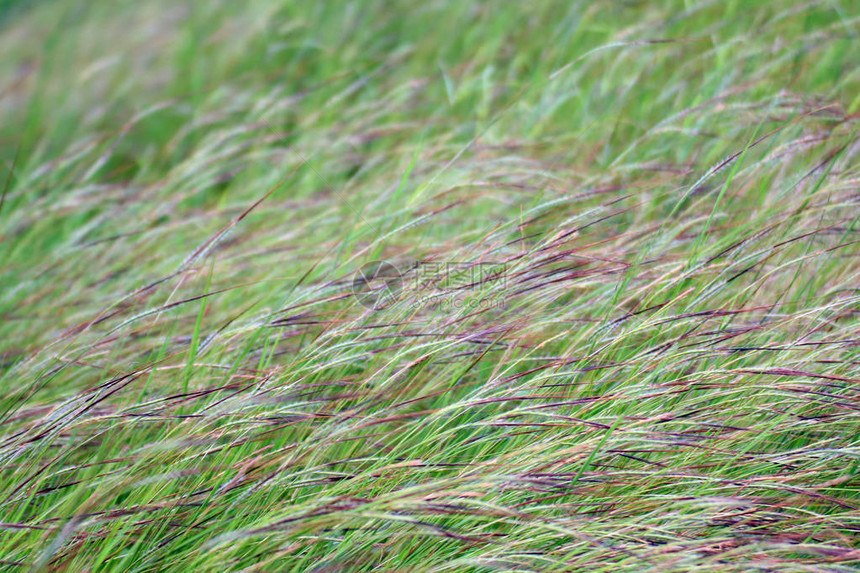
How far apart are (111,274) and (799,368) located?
1615 mm

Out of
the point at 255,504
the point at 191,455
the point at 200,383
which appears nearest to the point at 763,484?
the point at 255,504

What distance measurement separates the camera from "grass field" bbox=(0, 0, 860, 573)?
3.34 ft

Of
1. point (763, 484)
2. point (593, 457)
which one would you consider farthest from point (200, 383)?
point (763, 484)

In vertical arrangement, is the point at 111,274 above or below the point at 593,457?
above

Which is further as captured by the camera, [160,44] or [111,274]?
[160,44]

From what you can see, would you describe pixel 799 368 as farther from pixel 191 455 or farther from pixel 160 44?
pixel 160 44

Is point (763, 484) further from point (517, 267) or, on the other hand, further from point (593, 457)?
point (517, 267)

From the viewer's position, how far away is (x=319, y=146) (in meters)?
2.17

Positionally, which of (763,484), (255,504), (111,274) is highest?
(111,274)

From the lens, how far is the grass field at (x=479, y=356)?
1.02 meters

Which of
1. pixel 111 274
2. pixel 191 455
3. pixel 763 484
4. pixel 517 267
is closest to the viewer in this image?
pixel 763 484

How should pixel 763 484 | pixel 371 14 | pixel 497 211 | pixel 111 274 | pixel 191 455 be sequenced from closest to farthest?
1. pixel 763 484
2. pixel 191 455
3. pixel 111 274
4. pixel 497 211
5. pixel 371 14

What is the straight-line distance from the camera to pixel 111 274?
1690mm

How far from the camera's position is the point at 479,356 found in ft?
3.98
